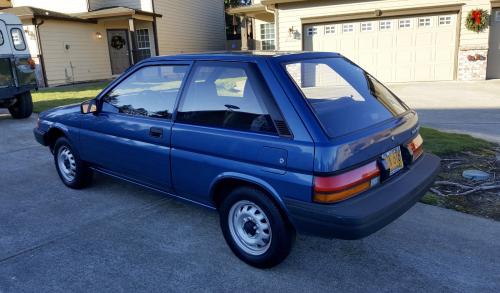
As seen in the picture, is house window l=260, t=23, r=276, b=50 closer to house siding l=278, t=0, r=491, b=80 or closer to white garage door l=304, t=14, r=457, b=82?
house siding l=278, t=0, r=491, b=80

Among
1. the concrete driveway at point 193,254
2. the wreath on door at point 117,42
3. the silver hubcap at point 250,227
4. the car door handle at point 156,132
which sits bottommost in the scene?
the concrete driveway at point 193,254

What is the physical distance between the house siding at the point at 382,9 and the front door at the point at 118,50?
8883 mm

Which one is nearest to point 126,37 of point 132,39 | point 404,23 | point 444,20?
point 132,39

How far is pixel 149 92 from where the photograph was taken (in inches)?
155

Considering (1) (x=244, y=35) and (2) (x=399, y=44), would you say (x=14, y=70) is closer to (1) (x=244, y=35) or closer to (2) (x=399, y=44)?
(2) (x=399, y=44)

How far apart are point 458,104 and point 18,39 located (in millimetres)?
10554

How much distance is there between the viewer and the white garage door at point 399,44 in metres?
13.7

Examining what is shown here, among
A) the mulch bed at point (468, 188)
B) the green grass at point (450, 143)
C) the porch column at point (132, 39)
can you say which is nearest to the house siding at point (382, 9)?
the porch column at point (132, 39)

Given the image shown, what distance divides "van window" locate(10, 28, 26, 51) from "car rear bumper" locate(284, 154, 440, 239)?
363 inches

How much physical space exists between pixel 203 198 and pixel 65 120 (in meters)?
2.30

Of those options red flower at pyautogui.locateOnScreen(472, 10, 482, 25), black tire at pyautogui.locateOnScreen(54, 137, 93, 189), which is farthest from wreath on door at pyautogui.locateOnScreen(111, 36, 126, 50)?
black tire at pyautogui.locateOnScreen(54, 137, 93, 189)

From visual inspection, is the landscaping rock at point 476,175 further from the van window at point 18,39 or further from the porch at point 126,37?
the porch at point 126,37

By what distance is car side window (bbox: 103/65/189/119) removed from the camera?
3656 mm

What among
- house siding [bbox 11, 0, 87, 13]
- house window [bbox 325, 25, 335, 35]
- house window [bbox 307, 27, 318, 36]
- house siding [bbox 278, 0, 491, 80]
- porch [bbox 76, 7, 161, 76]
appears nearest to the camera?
house siding [bbox 278, 0, 491, 80]
